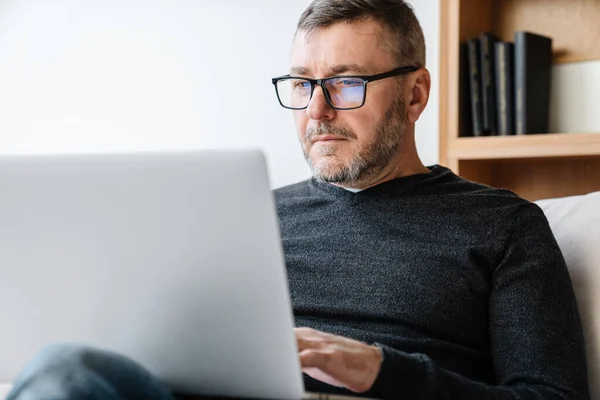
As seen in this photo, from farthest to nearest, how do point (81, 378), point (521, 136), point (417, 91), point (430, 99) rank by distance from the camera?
1. point (430, 99)
2. point (521, 136)
3. point (417, 91)
4. point (81, 378)

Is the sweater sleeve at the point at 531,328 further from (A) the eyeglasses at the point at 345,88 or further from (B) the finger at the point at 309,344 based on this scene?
(A) the eyeglasses at the point at 345,88

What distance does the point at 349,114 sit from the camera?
1.46 m

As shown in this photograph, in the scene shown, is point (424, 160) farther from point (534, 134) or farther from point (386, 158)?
point (386, 158)

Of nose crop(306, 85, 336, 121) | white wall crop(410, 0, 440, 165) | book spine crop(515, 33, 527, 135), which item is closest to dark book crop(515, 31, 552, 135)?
book spine crop(515, 33, 527, 135)

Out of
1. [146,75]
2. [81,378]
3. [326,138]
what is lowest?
[81,378]

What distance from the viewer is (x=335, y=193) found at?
1.52 metres

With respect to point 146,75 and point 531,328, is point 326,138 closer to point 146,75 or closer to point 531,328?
point 531,328

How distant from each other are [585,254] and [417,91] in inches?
16.9

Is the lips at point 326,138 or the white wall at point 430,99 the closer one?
the lips at point 326,138

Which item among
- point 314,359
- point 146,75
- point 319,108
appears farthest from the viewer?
point 146,75

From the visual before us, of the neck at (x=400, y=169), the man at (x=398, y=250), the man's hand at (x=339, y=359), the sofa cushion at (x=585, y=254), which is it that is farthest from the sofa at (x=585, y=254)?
the man's hand at (x=339, y=359)

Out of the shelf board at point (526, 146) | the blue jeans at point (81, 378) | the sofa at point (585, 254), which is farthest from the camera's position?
the shelf board at point (526, 146)

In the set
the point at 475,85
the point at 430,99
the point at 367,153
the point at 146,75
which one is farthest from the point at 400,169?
the point at 146,75

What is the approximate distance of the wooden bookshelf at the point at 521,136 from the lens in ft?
6.04
